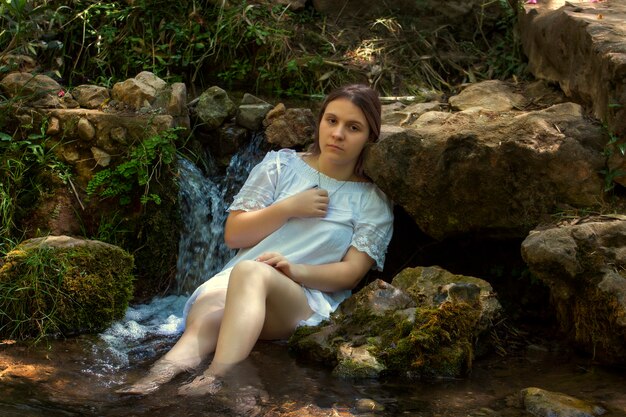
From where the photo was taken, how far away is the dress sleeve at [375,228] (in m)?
4.12

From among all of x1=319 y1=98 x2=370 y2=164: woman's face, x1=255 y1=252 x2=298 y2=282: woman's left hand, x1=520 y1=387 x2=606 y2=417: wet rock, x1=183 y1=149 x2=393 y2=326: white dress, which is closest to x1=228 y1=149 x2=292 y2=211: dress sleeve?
x1=183 y1=149 x2=393 y2=326: white dress

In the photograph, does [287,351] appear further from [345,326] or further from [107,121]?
[107,121]

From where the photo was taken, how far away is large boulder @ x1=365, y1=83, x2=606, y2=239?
3.95m

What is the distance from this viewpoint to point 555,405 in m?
2.92

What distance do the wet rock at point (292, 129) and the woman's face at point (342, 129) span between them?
74 centimetres

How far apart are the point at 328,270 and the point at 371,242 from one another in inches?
11.1

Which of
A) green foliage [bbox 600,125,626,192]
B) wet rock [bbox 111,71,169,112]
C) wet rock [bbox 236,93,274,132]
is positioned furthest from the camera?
wet rock [bbox 236,93,274,132]

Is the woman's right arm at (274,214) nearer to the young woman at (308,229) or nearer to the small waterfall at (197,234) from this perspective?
the young woman at (308,229)

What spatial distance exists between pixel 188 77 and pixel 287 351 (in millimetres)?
3242

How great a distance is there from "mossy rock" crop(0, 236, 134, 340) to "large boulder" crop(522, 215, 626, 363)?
209 cm

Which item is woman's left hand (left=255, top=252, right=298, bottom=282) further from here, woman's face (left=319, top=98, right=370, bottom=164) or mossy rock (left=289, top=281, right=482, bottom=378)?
woman's face (left=319, top=98, right=370, bottom=164)

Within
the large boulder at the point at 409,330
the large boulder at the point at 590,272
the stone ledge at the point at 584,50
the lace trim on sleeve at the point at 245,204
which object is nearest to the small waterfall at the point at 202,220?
the lace trim on sleeve at the point at 245,204

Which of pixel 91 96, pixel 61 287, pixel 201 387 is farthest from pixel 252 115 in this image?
pixel 201 387

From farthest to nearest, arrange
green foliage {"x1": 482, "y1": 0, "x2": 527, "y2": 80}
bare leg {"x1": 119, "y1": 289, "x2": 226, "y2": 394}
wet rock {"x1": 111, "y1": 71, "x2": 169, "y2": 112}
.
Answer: green foliage {"x1": 482, "y1": 0, "x2": 527, "y2": 80} → wet rock {"x1": 111, "y1": 71, "x2": 169, "y2": 112} → bare leg {"x1": 119, "y1": 289, "x2": 226, "y2": 394}
